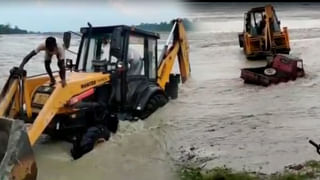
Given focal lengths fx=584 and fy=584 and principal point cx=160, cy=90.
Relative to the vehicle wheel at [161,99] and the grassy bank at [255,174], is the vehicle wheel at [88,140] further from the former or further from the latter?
the vehicle wheel at [161,99]

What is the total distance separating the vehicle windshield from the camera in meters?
8.30

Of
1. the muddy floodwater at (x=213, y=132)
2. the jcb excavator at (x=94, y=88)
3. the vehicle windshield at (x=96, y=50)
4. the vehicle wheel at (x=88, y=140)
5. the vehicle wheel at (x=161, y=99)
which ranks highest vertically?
the vehicle windshield at (x=96, y=50)

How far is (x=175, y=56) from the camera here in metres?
11.4

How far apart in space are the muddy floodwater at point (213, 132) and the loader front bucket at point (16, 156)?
0.90 m

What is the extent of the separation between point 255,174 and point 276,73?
8611 millimetres

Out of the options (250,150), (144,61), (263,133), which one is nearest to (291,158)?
(250,150)

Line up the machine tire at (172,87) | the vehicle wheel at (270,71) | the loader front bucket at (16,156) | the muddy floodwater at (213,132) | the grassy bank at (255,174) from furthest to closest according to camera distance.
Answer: the vehicle wheel at (270,71) → the machine tire at (172,87) → the muddy floodwater at (213,132) → the grassy bank at (255,174) → the loader front bucket at (16,156)

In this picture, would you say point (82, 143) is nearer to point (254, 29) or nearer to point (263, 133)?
point (263, 133)

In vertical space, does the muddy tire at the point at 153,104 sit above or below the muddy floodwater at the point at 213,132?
above

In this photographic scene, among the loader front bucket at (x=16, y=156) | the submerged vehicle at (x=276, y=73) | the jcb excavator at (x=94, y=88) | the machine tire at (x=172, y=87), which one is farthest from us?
the submerged vehicle at (x=276, y=73)

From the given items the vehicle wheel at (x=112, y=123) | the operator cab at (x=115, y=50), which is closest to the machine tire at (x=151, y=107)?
the operator cab at (x=115, y=50)

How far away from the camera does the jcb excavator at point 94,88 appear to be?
21.2 feet

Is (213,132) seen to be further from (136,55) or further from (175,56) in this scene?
(175,56)

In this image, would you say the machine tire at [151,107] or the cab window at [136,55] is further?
the machine tire at [151,107]
